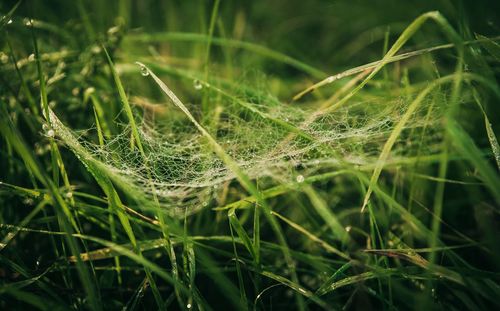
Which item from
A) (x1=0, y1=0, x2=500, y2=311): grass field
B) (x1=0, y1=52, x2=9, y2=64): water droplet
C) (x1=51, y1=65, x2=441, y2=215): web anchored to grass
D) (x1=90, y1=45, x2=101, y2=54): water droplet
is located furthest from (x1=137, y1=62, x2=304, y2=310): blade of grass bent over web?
(x1=0, y1=52, x2=9, y2=64): water droplet

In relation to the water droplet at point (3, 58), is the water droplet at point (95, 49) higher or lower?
lower

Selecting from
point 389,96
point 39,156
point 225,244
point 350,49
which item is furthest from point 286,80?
point 39,156

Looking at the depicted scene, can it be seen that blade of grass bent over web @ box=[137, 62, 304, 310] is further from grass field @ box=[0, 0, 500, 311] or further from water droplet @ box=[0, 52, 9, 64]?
water droplet @ box=[0, 52, 9, 64]

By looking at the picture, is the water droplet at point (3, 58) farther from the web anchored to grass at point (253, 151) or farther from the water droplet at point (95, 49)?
the web anchored to grass at point (253, 151)

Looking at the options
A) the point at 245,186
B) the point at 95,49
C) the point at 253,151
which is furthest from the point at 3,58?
the point at 245,186

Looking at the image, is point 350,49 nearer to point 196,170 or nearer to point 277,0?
point 277,0

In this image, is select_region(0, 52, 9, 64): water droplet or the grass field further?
select_region(0, 52, 9, 64): water droplet

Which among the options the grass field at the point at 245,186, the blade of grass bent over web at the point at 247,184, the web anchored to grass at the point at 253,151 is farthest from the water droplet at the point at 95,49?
the blade of grass bent over web at the point at 247,184

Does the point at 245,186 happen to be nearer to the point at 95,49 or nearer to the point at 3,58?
the point at 95,49

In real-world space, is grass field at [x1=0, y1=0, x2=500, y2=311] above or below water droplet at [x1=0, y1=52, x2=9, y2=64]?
below
